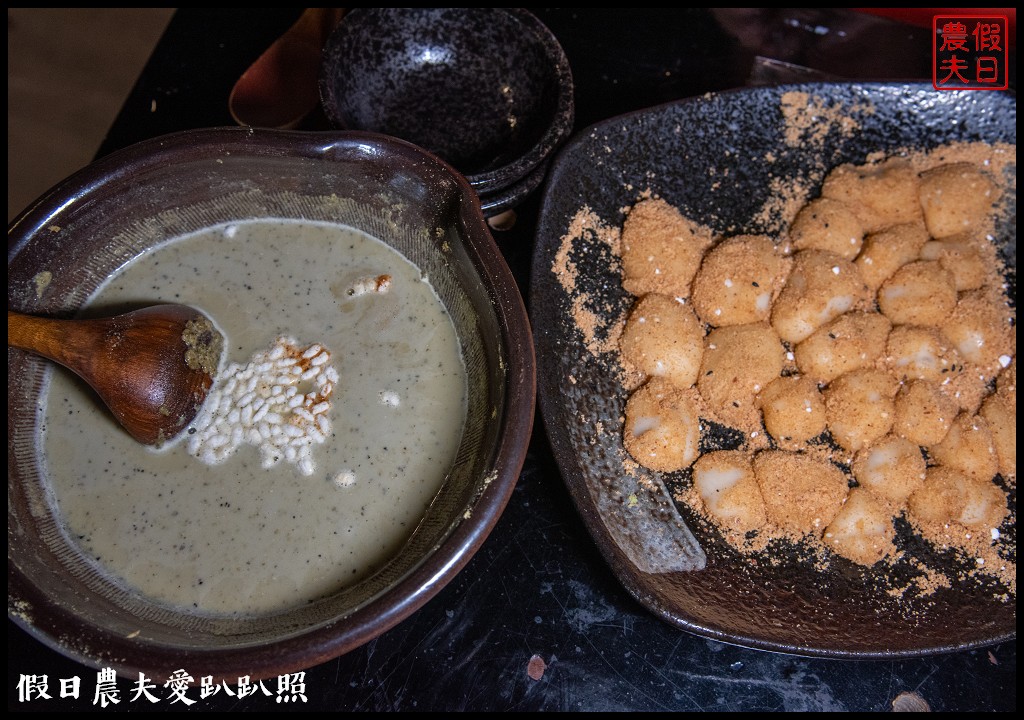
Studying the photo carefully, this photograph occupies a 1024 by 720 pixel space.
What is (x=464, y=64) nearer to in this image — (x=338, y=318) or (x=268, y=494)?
(x=338, y=318)

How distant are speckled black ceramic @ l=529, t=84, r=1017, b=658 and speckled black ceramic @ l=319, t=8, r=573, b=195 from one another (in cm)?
21

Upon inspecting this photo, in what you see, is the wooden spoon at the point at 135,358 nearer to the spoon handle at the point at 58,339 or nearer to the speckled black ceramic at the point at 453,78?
the spoon handle at the point at 58,339

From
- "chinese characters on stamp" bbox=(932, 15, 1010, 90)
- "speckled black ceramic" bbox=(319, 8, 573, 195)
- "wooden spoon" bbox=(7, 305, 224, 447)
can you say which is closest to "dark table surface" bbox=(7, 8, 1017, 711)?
"wooden spoon" bbox=(7, 305, 224, 447)

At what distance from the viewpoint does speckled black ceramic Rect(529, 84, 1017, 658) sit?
1179 mm

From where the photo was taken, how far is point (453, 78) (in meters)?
1.64

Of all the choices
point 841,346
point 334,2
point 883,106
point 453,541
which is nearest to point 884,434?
point 841,346

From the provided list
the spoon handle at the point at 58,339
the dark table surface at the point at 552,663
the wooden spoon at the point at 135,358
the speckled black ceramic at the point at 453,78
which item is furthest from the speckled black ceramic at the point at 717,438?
the spoon handle at the point at 58,339

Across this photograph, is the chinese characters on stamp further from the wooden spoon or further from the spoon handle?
the spoon handle

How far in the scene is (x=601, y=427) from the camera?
1315mm

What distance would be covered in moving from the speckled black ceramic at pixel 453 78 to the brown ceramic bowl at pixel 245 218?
0.36m

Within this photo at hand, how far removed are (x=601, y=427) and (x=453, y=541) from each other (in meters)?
0.46

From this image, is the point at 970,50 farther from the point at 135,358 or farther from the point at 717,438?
the point at 135,358

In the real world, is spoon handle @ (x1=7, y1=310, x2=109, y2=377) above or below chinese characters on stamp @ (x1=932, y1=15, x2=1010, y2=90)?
below

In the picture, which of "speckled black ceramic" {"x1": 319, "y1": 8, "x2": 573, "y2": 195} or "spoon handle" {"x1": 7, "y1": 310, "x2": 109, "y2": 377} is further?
"speckled black ceramic" {"x1": 319, "y1": 8, "x2": 573, "y2": 195}
